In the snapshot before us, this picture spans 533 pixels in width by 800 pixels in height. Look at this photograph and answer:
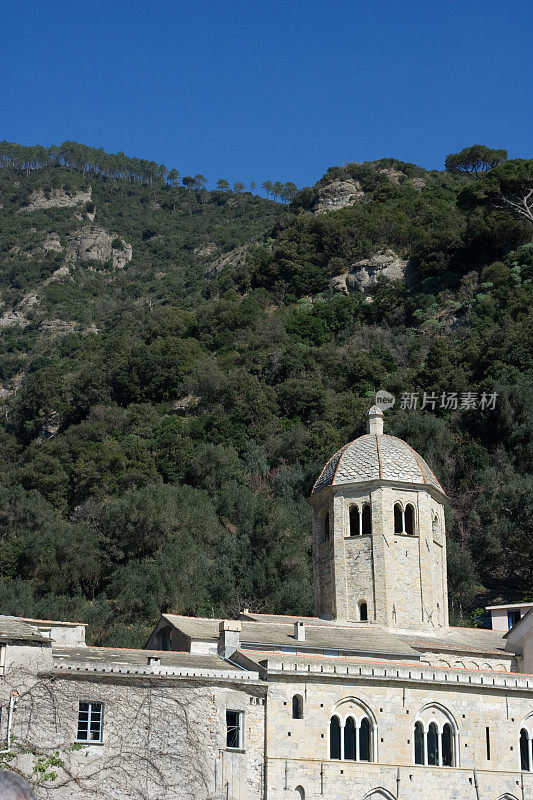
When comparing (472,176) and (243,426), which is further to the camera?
(472,176)

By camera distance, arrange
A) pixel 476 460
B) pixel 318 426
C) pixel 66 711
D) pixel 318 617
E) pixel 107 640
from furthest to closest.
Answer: pixel 318 426 < pixel 476 460 < pixel 107 640 < pixel 318 617 < pixel 66 711

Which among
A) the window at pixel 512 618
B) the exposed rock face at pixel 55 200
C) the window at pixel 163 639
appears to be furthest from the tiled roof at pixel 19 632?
the exposed rock face at pixel 55 200


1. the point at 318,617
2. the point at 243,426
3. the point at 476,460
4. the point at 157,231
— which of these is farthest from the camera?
the point at 157,231

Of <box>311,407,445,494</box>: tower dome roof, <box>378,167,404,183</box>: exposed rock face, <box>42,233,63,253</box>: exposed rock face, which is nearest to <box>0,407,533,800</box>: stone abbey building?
<box>311,407,445,494</box>: tower dome roof

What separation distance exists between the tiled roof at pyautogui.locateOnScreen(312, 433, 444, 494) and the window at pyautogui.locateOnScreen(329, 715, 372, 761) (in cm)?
1004

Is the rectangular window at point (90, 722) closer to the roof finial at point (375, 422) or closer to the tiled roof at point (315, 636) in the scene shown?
the tiled roof at point (315, 636)

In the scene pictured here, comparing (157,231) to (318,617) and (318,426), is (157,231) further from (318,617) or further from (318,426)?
(318,617)

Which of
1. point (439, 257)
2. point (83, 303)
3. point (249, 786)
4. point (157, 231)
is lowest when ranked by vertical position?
point (249, 786)

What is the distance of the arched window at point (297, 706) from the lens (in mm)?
26625

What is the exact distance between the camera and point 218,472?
2391 inches

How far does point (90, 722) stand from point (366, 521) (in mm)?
13524

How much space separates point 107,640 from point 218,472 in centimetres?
1880

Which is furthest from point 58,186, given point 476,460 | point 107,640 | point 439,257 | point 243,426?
point 107,640

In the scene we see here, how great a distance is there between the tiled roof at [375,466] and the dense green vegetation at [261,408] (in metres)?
11.4
